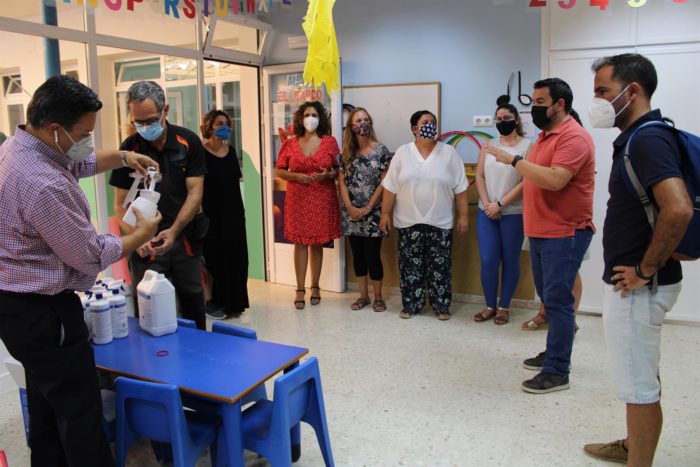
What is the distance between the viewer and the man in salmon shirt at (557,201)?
270 cm

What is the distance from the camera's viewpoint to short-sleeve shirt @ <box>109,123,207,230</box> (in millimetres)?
2887

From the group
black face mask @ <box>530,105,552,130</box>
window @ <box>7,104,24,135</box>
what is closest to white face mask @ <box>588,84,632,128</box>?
black face mask @ <box>530,105,552,130</box>

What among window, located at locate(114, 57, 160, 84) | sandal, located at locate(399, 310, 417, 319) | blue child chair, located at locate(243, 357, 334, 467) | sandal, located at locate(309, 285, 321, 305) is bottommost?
sandal, located at locate(399, 310, 417, 319)

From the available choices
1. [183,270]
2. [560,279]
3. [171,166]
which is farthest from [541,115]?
[183,270]

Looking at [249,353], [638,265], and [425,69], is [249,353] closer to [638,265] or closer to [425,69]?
[638,265]

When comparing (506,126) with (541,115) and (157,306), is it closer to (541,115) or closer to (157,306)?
(541,115)

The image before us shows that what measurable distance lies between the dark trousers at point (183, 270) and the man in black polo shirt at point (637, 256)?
201cm

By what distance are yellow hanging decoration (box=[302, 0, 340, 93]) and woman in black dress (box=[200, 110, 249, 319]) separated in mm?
1834

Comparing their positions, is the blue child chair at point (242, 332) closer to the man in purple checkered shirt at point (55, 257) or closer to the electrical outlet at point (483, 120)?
the man in purple checkered shirt at point (55, 257)

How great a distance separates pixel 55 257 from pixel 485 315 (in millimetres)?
3050

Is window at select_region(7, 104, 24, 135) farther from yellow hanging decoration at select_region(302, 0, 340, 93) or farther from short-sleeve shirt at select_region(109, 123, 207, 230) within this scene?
yellow hanging decoration at select_region(302, 0, 340, 93)

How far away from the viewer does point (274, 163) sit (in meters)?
5.11

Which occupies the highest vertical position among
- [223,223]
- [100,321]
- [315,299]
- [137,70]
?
[137,70]

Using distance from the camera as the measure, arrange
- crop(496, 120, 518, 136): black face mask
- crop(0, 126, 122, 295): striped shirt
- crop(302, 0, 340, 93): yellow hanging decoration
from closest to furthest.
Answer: crop(0, 126, 122, 295): striped shirt → crop(302, 0, 340, 93): yellow hanging decoration → crop(496, 120, 518, 136): black face mask
